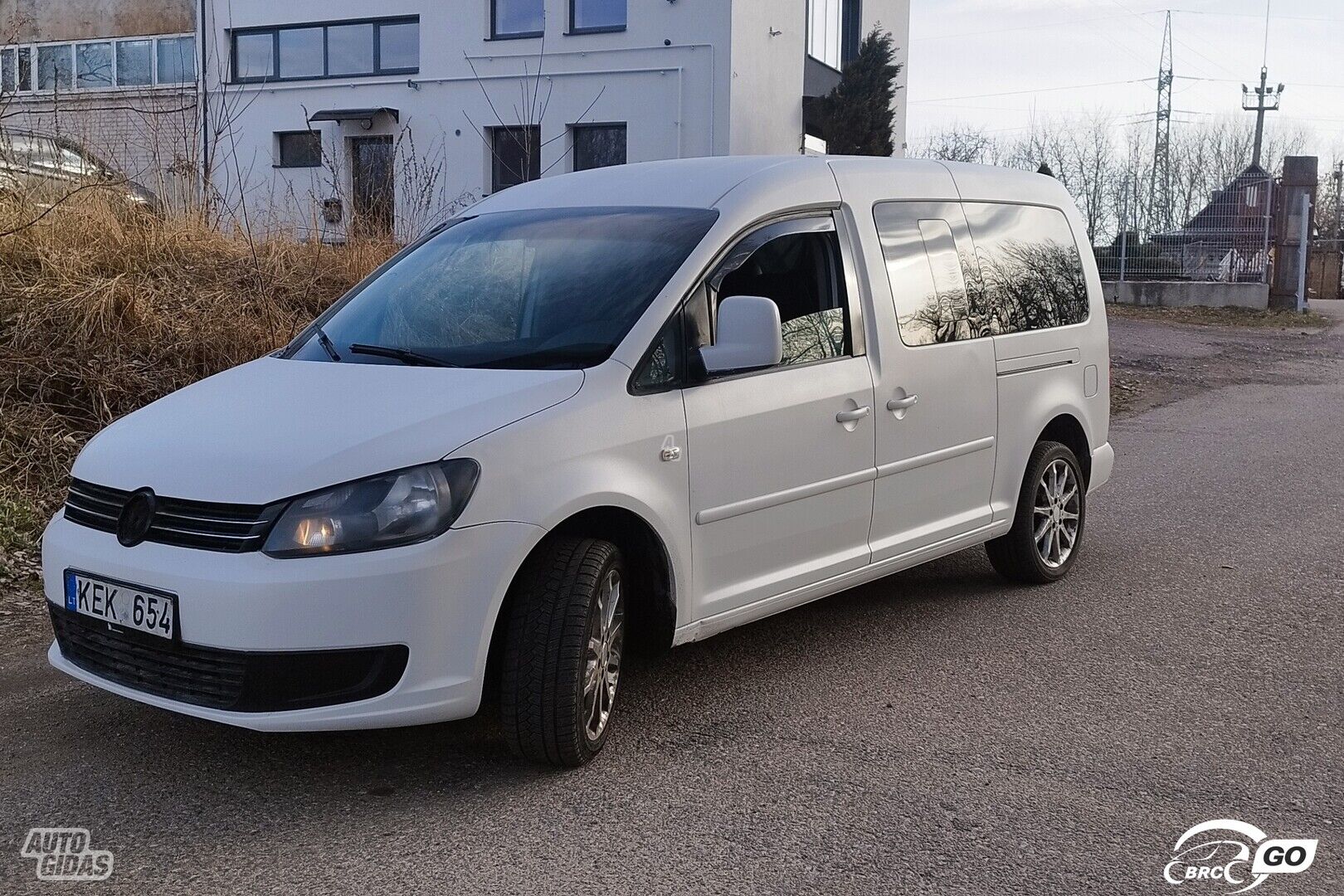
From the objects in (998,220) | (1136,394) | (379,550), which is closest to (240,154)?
(1136,394)

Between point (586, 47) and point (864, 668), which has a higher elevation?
point (586, 47)

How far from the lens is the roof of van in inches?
195

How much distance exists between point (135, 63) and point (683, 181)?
28.0 meters

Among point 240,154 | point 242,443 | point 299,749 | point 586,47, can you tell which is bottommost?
point 299,749

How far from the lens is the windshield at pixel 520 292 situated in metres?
4.43

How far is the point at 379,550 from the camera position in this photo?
362cm

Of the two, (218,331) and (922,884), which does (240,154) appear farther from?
(922,884)

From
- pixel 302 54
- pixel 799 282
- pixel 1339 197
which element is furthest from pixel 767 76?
pixel 1339 197

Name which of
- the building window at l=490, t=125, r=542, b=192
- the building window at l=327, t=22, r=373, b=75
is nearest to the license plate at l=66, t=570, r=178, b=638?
the building window at l=490, t=125, r=542, b=192

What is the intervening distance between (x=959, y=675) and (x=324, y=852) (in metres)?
2.47

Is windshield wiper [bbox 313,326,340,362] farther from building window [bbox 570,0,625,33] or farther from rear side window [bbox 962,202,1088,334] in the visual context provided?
building window [bbox 570,0,625,33]

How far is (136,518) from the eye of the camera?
3.86 metres

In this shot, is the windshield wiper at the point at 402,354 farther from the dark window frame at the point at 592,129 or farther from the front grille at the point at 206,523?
the dark window frame at the point at 592,129

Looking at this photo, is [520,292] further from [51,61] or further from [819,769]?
[51,61]
